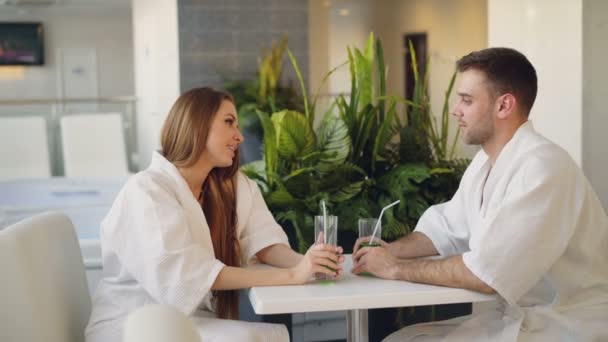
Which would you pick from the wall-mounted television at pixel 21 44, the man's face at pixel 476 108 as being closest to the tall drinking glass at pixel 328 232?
the man's face at pixel 476 108

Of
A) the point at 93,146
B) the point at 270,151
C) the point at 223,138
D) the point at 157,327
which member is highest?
the point at 223,138

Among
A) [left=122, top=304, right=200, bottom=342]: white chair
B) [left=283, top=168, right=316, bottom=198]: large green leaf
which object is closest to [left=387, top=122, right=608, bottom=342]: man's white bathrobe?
[left=122, top=304, right=200, bottom=342]: white chair

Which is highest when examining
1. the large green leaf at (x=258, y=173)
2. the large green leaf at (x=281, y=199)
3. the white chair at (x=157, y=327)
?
the large green leaf at (x=258, y=173)

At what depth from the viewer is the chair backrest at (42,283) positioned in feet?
6.34

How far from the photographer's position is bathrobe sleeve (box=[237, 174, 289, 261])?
2.49 metres

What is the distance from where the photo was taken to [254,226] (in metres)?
2.52

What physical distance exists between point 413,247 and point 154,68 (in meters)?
5.26

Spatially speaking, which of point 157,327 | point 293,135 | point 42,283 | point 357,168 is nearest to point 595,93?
point 357,168

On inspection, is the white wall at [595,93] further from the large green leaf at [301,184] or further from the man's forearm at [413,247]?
the man's forearm at [413,247]

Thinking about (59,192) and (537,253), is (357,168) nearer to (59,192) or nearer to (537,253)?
(537,253)

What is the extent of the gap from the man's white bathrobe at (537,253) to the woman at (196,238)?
15.1 inches

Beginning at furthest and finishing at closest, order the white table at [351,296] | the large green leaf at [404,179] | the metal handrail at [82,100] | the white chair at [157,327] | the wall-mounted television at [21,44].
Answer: the wall-mounted television at [21,44]
the metal handrail at [82,100]
the large green leaf at [404,179]
the white table at [351,296]
the white chair at [157,327]

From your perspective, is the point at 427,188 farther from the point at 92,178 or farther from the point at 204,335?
the point at 92,178

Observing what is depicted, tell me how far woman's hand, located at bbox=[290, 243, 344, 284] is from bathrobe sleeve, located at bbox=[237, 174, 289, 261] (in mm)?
380
